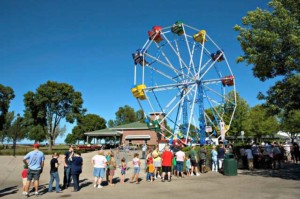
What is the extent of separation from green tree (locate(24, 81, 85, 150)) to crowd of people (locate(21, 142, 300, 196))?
3739cm

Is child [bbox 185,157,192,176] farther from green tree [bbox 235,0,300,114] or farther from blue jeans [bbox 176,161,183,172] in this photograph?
green tree [bbox 235,0,300,114]

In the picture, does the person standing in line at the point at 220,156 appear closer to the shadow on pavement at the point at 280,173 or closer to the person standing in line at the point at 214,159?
the person standing in line at the point at 214,159

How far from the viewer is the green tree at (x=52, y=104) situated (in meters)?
50.2

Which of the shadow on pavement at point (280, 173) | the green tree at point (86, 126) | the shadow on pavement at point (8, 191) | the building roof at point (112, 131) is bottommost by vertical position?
the shadow on pavement at point (8, 191)

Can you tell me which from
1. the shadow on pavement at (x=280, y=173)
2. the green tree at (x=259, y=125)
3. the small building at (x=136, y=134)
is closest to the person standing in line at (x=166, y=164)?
the shadow on pavement at (x=280, y=173)

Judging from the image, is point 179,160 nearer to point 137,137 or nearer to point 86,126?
point 137,137

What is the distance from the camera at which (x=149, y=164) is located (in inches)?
560

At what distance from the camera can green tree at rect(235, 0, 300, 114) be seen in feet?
43.4

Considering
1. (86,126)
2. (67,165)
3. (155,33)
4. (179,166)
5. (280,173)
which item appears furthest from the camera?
(86,126)

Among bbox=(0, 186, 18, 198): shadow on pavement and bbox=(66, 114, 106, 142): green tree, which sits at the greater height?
bbox=(66, 114, 106, 142): green tree

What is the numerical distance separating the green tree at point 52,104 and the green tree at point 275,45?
4122 centimetres

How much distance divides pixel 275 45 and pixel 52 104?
44.2 meters

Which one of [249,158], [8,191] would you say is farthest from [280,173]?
[8,191]

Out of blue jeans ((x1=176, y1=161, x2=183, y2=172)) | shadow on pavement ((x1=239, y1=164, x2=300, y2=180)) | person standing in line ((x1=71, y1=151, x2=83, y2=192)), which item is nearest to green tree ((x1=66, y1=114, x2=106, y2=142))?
blue jeans ((x1=176, y1=161, x2=183, y2=172))
